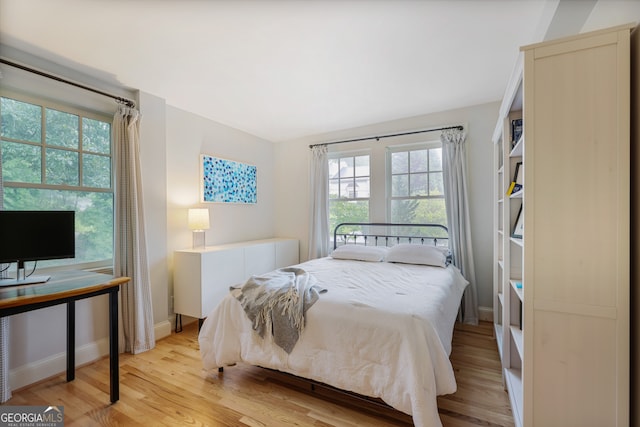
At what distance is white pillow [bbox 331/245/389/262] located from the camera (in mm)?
3398

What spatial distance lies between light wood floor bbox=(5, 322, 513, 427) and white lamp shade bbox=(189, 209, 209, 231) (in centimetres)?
136

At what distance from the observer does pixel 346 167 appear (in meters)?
4.32

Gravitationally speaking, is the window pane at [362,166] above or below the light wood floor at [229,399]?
above

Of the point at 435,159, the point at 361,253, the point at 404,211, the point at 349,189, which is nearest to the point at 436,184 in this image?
the point at 435,159

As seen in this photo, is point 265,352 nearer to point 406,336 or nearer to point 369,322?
point 369,322

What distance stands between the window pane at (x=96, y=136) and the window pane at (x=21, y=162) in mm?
368

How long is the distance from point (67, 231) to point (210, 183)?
1.73 m

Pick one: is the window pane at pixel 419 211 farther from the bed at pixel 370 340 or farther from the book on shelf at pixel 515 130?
the book on shelf at pixel 515 130

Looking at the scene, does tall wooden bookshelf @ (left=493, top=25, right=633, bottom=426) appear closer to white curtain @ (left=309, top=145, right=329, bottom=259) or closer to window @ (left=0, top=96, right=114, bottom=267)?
white curtain @ (left=309, top=145, right=329, bottom=259)

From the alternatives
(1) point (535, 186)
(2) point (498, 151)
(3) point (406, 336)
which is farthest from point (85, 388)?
(2) point (498, 151)

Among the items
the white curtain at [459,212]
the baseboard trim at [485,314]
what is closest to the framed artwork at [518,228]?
the white curtain at [459,212]

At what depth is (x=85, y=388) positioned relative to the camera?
2094 millimetres

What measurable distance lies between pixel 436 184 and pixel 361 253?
138 centimetres

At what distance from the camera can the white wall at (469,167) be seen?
331cm
